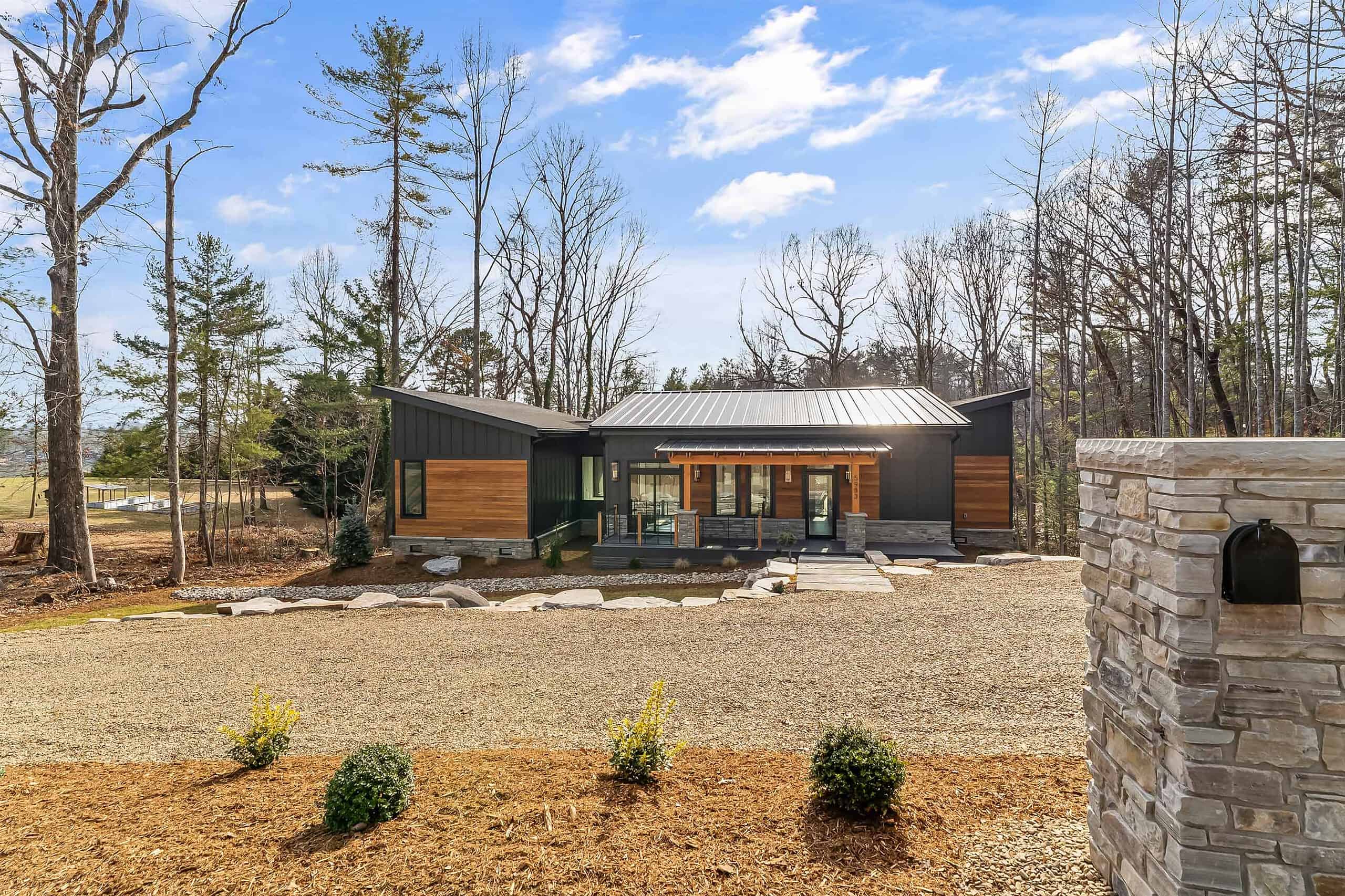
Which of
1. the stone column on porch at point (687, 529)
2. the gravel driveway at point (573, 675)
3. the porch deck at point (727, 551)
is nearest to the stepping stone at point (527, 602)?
the gravel driveway at point (573, 675)

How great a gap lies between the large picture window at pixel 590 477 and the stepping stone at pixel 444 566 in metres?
4.81

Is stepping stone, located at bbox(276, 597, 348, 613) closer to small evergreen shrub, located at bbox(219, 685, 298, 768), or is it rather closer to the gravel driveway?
the gravel driveway

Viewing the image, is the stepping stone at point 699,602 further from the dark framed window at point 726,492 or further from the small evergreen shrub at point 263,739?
the small evergreen shrub at point 263,739

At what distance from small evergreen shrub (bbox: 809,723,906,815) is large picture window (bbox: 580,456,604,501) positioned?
14.7m

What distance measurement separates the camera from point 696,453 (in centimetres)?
1309

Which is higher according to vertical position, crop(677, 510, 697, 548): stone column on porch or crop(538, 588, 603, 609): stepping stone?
crop(677, 510, 697, 548): stone column on porch

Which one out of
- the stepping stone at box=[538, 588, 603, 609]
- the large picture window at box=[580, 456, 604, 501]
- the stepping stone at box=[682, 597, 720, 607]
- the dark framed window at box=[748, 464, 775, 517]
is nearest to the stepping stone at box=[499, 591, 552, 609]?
the stepping stone at box=[538, 588, 603, 609]

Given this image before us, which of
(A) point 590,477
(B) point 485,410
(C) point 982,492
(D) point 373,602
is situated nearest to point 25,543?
(D) point 373,602

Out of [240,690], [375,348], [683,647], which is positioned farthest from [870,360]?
[240,690]

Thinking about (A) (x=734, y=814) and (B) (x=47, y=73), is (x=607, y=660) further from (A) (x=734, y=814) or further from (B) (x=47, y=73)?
(B) (x=47, y=73)

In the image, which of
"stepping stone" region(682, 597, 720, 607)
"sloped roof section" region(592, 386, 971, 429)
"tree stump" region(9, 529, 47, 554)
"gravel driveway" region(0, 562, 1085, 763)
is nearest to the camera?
"gravel driveway" region(0, 562, 1085, 763)

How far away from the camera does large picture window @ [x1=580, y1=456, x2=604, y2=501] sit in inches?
696

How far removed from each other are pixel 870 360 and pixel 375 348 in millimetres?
20174

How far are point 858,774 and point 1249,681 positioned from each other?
5.77ft
